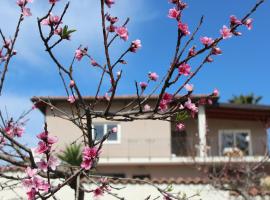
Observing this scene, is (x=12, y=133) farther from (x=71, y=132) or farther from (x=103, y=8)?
(x=71, y=132)

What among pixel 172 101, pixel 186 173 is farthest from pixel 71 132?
pixel 172 101

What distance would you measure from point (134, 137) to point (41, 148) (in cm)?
2284

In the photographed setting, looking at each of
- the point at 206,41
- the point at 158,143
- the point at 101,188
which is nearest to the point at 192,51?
the point at 206,41

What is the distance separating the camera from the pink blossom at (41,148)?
3.16 m

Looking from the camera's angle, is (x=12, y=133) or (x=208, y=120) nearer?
(x=12, y=133)

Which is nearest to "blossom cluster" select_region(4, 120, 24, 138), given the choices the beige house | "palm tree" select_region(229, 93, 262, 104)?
the beige house

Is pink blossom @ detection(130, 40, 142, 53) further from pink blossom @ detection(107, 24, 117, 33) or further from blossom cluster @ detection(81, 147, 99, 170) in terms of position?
blossom cluster @ detection(81, 147, 99, 170)

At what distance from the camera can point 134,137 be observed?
2595cm

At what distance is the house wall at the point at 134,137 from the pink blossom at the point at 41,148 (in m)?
22.0

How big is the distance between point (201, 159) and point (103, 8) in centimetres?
2155

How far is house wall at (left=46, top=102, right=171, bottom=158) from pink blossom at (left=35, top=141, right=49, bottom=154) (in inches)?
866

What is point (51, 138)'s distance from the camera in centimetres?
315

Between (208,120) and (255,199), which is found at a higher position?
(208,120)

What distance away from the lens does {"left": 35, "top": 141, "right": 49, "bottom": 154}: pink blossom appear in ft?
10.4
